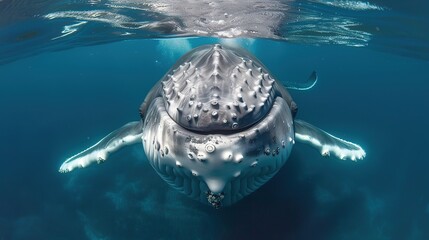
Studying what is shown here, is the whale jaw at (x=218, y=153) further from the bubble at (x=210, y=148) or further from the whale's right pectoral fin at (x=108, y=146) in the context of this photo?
the whale's right pectoral fin at (x=108, y=146)

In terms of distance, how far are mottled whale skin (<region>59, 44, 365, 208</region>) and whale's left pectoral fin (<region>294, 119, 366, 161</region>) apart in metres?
1.58

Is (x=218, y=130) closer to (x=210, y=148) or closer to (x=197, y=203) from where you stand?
(x=210, y=148)

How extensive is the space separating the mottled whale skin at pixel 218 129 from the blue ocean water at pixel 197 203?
3018mm

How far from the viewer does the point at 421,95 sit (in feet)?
60.9

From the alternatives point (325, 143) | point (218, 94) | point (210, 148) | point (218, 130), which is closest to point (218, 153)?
point (210, 148)

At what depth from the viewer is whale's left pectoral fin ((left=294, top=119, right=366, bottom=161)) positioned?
8398mm

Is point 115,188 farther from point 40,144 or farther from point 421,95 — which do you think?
→ point 421,95

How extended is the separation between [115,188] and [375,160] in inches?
303

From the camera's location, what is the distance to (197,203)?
31.0 feet

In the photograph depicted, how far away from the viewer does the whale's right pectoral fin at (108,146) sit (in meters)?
8.75

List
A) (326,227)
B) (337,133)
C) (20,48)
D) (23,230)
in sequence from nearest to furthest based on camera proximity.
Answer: (326,227)
(23,230)
(337,133)
(20,48)

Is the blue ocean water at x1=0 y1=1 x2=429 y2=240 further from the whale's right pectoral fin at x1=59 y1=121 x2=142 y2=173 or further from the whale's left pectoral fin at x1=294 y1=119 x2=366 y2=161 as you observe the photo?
the whale's left pectoral fin at x1=294 y1=119 x2=366 y2=161

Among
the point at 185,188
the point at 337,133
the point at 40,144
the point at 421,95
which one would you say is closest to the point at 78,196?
the point at 40,144

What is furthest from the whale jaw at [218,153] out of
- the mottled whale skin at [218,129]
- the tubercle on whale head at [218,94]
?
the tubercle on whale head at [218,94]
